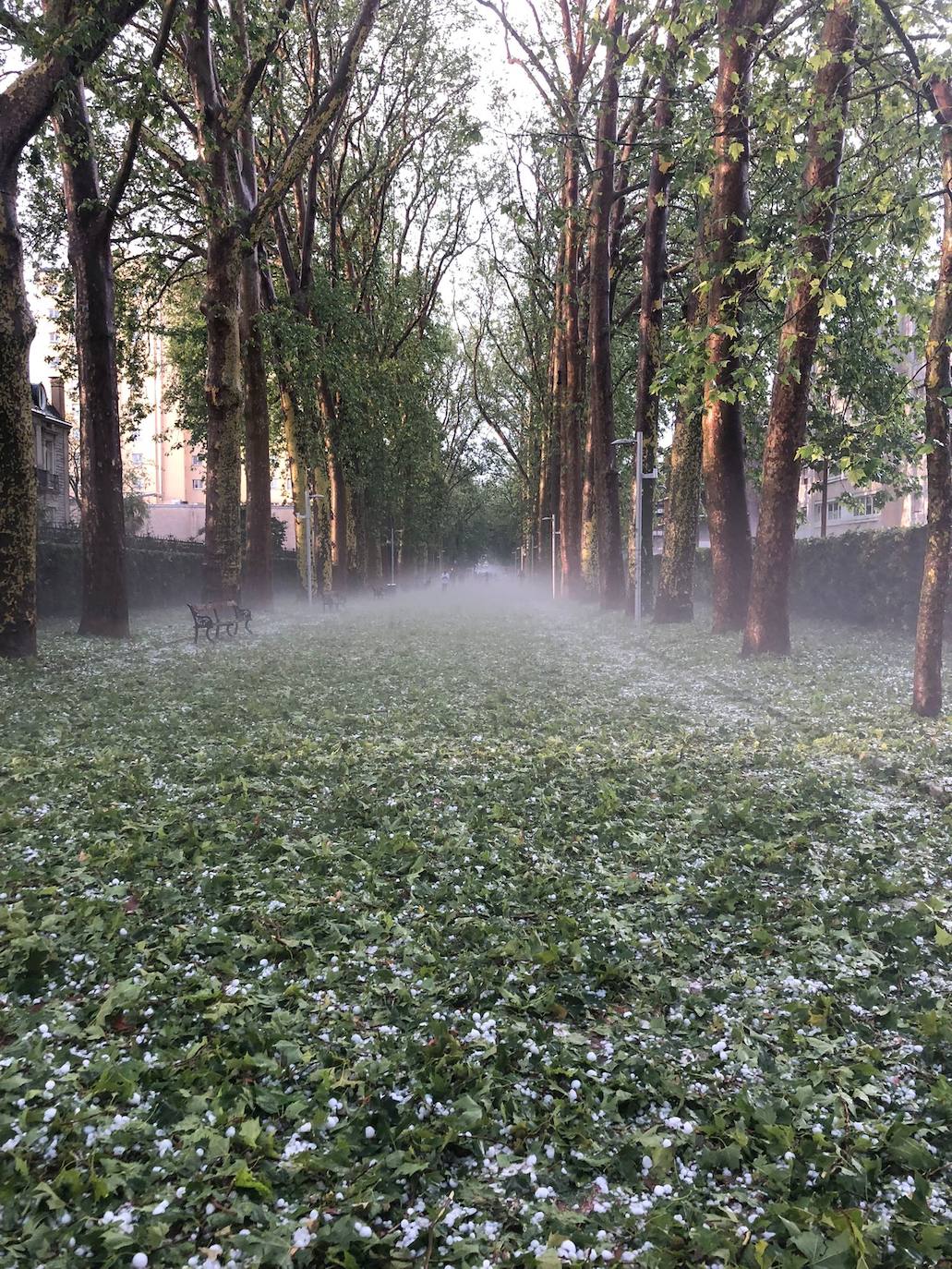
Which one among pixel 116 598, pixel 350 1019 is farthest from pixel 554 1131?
pixel 116 598

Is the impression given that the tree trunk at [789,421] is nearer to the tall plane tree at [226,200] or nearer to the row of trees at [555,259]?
the row of trees at [555,259]

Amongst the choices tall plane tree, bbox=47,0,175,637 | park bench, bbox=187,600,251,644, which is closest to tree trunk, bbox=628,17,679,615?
park bench, bbox=187,600,251,644

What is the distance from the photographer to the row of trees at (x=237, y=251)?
528 inches

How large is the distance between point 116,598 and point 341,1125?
17.1 metres

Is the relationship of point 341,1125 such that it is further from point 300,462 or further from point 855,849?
point 300,462

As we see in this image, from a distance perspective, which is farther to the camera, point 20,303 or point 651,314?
point 651,314

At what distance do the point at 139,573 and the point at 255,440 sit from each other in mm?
6813

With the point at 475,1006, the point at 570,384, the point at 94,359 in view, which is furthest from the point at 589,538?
the point at 475,1006

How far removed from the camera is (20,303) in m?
12.6

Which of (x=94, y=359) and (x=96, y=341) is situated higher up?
(x=96, y=341)

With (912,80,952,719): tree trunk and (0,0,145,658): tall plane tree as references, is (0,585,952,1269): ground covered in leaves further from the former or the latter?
(0,0,145,658): tall plane tree

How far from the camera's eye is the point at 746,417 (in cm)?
2491

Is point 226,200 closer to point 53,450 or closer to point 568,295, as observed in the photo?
Result: point 568,295

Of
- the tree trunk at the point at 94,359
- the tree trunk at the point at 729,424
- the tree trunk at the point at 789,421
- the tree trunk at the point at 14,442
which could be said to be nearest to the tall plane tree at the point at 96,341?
the tree trunk at the point at 94,359
